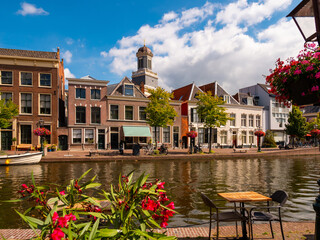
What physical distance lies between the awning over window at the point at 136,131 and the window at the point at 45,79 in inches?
427

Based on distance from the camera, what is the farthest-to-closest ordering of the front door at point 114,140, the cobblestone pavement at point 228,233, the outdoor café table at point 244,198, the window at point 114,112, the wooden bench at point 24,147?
the window at point 114,112 < the front door at point 114,140 < the wooden bench at point 24,147 < the cobblestone pavement at point 228,233 < the outdoor café table at point 244,198

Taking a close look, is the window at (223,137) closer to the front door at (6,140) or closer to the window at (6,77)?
the front door at (6,140)

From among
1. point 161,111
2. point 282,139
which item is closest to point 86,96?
point 161,111

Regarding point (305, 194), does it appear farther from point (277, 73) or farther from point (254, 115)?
point (254, 115)

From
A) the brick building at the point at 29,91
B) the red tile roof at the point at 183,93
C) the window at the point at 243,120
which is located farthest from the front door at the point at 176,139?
the brick building at the point at 29,91

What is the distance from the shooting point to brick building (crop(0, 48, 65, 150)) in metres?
26.5

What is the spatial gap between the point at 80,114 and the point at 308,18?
2885 centimetres

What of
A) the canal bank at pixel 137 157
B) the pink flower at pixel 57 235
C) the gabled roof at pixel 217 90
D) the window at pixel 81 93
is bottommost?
the canal bank at pixel 137 157

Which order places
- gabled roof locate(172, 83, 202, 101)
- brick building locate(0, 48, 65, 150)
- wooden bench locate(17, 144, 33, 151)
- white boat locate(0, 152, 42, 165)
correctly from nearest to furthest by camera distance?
1. white boat locate(0, 152, 42, 165)
2. wooden bench locate(17, 144, 33, 151)
3. brick building locate(0, 48, 65, 150)
4. gabled roof locate(172, 83, 202, 101)

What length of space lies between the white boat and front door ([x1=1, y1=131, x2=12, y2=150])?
10043 mm

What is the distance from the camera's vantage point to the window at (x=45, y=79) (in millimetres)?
27922

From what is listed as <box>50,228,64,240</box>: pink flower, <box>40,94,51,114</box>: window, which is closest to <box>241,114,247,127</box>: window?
<box>40,94,51,114</box>: window

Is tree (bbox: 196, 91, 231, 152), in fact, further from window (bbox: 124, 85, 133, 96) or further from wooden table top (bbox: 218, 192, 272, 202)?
wooden table top (bbox: 218, 192, 272, 202)

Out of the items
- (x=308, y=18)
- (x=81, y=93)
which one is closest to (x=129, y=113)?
(x=81, y=93)
